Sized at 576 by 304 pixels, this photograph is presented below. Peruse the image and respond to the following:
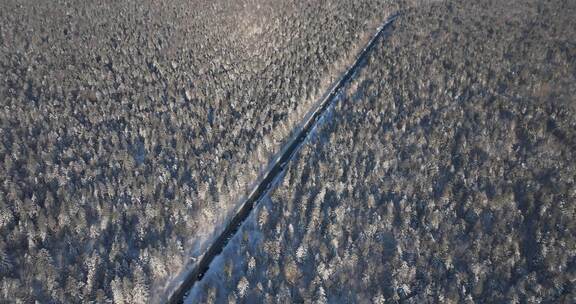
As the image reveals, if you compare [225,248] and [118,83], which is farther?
[118,83]

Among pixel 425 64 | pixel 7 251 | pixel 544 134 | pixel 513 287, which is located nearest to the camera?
pixel 513 287

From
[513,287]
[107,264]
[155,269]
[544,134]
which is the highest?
[107,264]

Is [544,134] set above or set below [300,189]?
below

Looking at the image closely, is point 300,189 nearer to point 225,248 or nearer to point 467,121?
point 225,248

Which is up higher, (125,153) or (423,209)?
(125,153)

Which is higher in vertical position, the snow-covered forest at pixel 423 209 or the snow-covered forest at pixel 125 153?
the snow-covered forest at pixel 125 153

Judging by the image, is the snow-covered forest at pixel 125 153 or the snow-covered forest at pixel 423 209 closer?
the snow-covered forest at pixel 423 209

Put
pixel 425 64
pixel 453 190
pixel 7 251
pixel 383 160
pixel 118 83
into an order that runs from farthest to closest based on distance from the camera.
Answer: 1. pixel 425 64
2. pixel 118 83
3. pixel 383 160
4. pixel 453 190
5. pixel 7 251

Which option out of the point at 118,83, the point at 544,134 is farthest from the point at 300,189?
the point at 118,83

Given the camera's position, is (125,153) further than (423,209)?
Yes

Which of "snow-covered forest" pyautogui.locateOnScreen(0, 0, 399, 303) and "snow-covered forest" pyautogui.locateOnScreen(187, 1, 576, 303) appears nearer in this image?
"snow-covered forest" pyautogui.locateOnScreen(187, 1, 576, 303)

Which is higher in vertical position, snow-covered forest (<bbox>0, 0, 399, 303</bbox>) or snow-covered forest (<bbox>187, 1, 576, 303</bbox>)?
snow-covered forest (<bbox>0, 0, 399, 303</bbox>)
